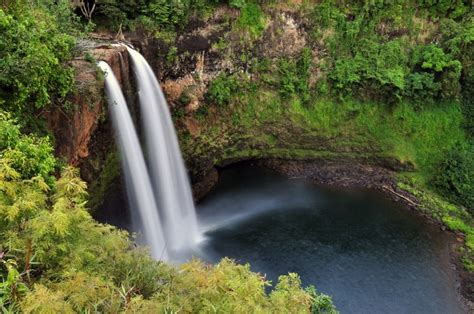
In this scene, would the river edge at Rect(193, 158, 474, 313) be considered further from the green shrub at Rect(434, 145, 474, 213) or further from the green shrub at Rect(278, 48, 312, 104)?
the green shrub at Rect(278, 48, 312, 104)

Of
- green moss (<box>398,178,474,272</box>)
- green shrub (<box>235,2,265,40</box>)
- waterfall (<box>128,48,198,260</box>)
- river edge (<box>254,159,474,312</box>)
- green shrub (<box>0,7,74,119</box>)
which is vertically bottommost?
green moss (<box>398,178,474,272</box>)

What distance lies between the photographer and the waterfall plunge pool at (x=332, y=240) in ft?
49.0

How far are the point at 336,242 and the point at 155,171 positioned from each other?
305 inches

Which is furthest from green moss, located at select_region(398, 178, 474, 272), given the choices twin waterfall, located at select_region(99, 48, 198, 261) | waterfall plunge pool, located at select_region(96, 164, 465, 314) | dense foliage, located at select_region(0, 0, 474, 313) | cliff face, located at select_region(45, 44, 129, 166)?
cliff face, located at select_region(45, 44, 129, 166)

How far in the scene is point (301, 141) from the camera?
72.3ft

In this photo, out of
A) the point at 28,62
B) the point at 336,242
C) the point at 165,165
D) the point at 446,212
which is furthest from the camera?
the point at 446,212

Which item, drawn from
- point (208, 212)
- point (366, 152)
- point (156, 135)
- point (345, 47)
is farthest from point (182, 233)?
point (345, 47)

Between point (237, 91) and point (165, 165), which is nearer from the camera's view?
point (165, 165)

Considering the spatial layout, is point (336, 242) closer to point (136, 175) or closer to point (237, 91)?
point (136, 175)

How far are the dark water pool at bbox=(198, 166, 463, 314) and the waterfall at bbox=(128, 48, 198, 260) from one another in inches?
39.1

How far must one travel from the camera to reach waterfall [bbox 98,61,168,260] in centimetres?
1404

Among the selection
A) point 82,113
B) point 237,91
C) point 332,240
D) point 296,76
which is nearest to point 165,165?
point 82,113

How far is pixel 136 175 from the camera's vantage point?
14969 mm

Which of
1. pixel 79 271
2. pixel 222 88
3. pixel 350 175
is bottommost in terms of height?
pixel 350 175
